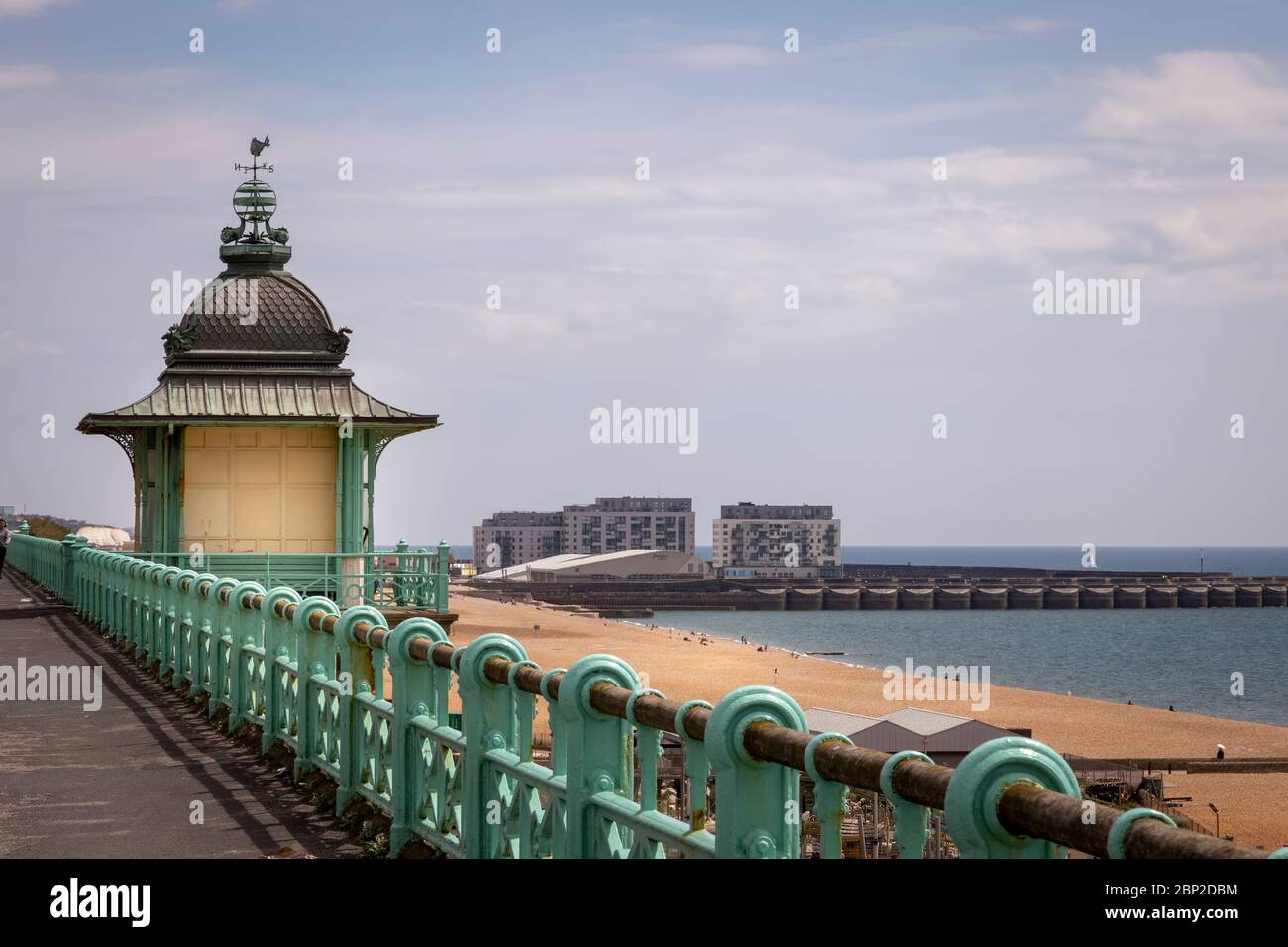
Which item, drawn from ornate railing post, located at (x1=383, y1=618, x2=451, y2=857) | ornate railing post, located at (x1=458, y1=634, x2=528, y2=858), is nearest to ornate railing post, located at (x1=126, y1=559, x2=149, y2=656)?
ornate railing post, located at (x1=383, y1=618, x2=451, y2=857)

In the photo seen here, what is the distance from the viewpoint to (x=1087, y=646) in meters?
123

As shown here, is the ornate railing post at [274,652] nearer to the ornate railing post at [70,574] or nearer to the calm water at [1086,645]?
the ornate railing post at [70,574]

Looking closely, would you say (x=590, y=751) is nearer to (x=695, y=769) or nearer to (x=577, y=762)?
(x=577, y=762)

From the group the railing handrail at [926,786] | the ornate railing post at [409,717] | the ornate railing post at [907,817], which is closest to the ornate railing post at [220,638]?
the ornate railing post at [409,717]

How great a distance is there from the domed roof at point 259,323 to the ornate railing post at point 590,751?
2197cm

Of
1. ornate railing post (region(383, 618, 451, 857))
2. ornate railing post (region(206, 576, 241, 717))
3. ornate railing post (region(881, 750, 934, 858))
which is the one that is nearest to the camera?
ornate railing post (region(881, 750, 934, 858))

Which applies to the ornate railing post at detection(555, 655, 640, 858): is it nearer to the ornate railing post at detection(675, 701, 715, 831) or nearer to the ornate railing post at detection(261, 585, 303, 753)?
the ornate railing post at detection(675, 701, 715, 831)

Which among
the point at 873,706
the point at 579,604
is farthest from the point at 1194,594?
the point at 873,706

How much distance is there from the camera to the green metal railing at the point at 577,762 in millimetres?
4102

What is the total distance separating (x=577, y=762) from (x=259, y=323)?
22815 millimetres

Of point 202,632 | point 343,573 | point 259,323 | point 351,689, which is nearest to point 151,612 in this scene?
point 202,632

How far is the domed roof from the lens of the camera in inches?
1086
